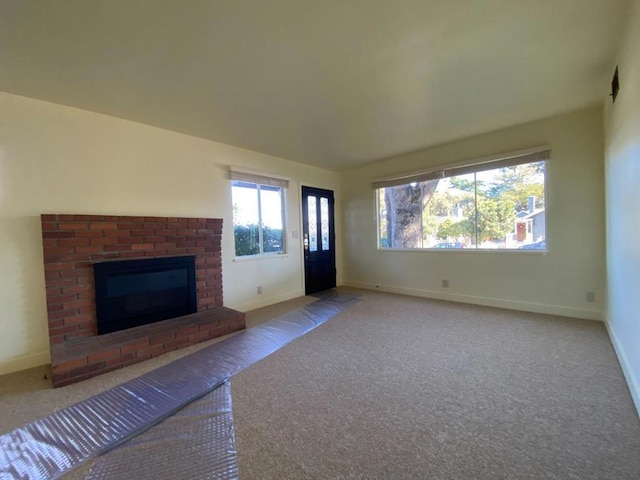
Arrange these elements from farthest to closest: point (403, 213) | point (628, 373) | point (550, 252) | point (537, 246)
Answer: point (403, 213), point (537, 246), point (550, 252), point (628, 373)

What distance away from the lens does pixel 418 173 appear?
461 cm

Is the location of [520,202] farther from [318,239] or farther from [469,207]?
[318,239]

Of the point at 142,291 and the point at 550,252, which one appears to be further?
the point at 550,252

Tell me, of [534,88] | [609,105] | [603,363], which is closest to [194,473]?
[603,363]

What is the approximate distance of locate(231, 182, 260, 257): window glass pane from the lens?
4102 millimetres

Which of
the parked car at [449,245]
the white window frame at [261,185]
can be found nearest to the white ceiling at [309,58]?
the white window frame at [261,185]

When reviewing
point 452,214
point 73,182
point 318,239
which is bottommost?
point 318,239

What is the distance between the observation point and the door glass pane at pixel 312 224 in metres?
5.29

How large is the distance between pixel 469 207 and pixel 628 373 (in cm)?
262

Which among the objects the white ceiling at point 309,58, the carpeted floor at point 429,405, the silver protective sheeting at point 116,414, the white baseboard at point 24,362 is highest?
the white ceiling at point 309,58

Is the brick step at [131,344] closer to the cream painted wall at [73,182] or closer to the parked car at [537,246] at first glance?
the cream painted wall at [73,182]

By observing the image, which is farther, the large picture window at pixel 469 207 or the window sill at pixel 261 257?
the window sill at pixel 261 257

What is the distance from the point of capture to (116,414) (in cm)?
180

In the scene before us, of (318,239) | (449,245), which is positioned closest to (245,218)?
(318,239)
